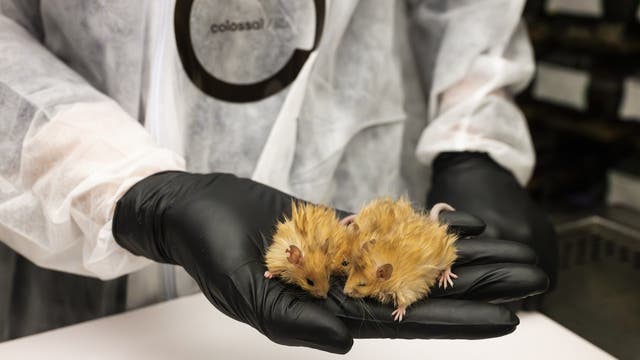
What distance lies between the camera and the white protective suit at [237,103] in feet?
3.04

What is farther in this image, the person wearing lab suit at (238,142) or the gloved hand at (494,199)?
the gloved hand at (494,199)

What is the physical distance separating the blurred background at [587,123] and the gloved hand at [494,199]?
0.40 metres

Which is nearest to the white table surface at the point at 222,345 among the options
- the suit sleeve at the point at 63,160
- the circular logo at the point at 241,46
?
the suit sleeve at the point at 63,160

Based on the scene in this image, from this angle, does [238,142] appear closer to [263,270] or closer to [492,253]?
[263,270]

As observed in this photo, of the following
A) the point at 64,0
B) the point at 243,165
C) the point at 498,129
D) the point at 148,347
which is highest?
the point at 64,0

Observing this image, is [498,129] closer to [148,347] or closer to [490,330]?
[490,330]

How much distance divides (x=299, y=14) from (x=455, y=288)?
557 millimetres

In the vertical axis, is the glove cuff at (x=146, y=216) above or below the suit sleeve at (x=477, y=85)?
below

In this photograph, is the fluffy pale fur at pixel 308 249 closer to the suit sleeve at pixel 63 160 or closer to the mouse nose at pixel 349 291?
the mouse nose at pixel 349 291

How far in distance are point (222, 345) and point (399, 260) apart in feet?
1.04

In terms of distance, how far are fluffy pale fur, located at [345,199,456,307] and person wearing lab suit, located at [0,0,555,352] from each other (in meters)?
0.03

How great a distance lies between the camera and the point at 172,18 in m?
0.99

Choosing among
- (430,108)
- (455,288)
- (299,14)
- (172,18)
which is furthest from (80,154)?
(430,108)

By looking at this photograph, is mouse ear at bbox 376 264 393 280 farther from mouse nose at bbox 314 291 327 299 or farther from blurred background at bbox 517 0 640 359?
blurred background at bbox 517 0 640 359
